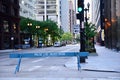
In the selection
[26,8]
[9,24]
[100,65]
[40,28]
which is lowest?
[100,65]

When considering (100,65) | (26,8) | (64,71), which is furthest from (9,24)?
(64,71)

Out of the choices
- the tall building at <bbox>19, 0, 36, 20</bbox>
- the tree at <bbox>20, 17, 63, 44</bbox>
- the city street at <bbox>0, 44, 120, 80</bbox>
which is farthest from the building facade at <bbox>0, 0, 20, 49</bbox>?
the city street at <bbox>0, 44, 120, 80</bbox>

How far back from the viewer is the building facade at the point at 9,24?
88.3 m

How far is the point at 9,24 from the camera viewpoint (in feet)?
315

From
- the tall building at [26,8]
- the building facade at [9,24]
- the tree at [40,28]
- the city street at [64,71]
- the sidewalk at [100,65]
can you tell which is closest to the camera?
the city street at [64,71]

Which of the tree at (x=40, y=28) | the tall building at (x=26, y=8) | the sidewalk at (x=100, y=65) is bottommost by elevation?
the sidewalk at (x=100, y=65)

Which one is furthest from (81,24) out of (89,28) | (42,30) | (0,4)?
(42,30)

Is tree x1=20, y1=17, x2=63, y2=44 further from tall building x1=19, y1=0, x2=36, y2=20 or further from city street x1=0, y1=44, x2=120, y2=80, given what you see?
city street x1=0, y1=44, x2=120, y2=80

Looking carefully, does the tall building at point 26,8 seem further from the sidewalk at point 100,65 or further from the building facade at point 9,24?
the sidewalk at point 100,65

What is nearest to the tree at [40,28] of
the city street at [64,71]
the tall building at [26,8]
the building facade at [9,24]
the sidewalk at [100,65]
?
the tall building at [26,8]

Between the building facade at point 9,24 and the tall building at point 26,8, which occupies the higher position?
the tall building at point 26,8

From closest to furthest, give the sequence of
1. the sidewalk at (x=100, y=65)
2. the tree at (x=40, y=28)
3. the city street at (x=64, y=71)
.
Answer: the city street at (x=64, y=71), the sidewalk at (x=100, y=65), the tree at (x=40, y=28)

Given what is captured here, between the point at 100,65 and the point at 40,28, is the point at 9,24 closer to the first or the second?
the point at 40,28

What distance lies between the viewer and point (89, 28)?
52.9 metres
